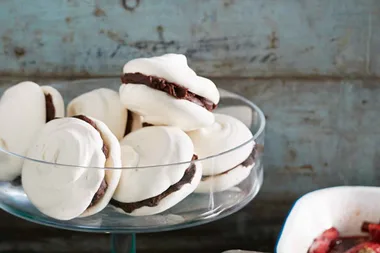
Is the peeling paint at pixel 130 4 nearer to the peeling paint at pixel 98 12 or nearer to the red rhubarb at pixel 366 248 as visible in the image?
the peeling paint at pixel 98 12

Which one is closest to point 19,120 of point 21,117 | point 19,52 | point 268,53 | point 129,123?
point 21,117

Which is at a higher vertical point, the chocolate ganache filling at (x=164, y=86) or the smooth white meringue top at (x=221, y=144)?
the chocolate ganache filling at (x=164, y=86)

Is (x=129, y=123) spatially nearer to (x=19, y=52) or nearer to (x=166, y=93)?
(x=166, y=93)

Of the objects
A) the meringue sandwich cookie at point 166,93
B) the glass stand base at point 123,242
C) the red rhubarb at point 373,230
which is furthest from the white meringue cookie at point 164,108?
the red rhubarb at point 373,230

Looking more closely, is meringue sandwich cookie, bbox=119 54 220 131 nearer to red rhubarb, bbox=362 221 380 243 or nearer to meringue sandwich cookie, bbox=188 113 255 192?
meringue sandwich cookie, bbox=188 113 255 192

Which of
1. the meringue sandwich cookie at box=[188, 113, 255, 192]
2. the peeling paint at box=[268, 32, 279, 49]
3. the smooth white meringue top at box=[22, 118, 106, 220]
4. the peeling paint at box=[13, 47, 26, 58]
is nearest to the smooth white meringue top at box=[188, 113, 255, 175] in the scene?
the meringue sandwich cookie at box=[188, 113, 255, 192]

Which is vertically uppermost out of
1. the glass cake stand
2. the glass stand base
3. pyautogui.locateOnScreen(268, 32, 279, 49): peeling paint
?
pyautogui.locateOnScreen(268, 32, 279, 49): peeling paint
